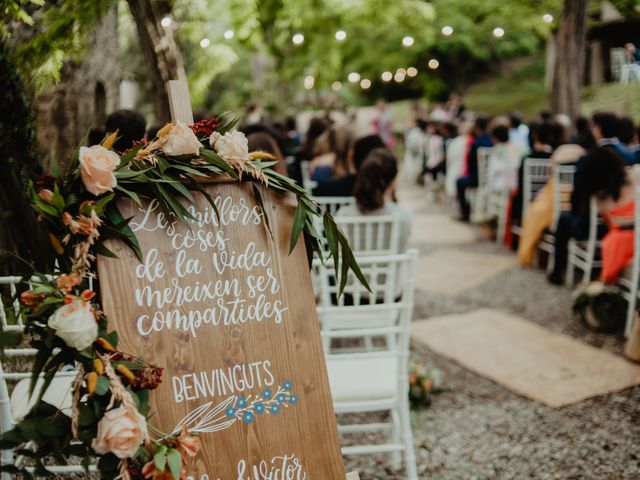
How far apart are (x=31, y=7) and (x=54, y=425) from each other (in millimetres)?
1984

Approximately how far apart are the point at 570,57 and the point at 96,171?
8.35 metres

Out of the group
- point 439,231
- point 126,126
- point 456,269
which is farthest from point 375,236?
point 439,231

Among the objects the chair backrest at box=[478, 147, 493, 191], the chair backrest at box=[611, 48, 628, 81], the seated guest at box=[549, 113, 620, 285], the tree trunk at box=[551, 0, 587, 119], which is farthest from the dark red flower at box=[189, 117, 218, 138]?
the tree trunk at box=[551, 0, 587, 119]

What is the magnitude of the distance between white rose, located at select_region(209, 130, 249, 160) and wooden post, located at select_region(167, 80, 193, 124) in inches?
5.7

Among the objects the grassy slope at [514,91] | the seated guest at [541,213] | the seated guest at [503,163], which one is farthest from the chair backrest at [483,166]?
the grassy slope at [514,91]

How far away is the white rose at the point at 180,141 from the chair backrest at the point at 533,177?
17.8 feet

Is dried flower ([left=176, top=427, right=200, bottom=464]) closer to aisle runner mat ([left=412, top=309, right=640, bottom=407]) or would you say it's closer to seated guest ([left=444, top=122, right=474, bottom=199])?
aisle runner mat ([left=412, top=309, right=640, bottom=407])

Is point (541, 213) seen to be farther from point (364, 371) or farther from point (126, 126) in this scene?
point (126, 126)

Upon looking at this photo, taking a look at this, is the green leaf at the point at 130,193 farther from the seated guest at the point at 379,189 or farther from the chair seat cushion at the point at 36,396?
the seated guest at the point at 379,189

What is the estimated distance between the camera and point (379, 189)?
147 inches

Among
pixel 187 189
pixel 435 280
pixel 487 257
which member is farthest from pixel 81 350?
pixel 487 257

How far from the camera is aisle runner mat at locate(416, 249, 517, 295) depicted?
5922mm

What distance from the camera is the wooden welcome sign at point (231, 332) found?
5.84 ft

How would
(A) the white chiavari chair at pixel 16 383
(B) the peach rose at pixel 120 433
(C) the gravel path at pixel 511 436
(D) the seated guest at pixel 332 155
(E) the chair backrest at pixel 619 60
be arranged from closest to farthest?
(B) the peach rose at pixel 120 433
(A) the white chiavari chair at pixel 16 383
(C) the gravel path at pixel 511 436
(D) the seated guest at pixel 332 155
(E) the chair backrest at pixel 619 60
